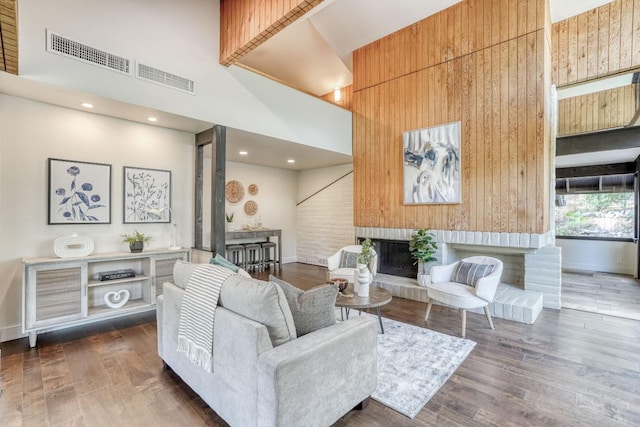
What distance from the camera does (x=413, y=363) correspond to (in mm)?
2508

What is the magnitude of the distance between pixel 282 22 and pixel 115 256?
3111 millimetres

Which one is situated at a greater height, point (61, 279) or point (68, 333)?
point (61, 279)

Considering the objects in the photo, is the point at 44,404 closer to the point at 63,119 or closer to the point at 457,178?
the point at 63,119

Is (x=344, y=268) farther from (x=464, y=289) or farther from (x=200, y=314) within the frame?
(x=200, y=314)

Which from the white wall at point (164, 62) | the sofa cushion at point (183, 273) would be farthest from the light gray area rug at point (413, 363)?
the white wall at point (164, 62)

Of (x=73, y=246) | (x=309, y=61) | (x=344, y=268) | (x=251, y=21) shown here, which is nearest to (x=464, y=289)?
(x=344, y=268)

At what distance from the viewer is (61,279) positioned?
9.88 ft

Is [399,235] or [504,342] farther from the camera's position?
[399,235]

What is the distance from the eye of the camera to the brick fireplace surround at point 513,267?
3658 millimetres

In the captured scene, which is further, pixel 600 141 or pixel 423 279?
pixel 600 141

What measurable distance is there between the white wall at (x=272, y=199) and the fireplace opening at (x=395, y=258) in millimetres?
2817

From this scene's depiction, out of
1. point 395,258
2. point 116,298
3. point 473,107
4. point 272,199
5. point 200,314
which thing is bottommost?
point 116,298

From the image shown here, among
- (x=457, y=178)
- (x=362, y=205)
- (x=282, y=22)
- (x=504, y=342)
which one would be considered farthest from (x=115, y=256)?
(x=457, y=178)

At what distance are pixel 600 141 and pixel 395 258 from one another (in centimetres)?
412
